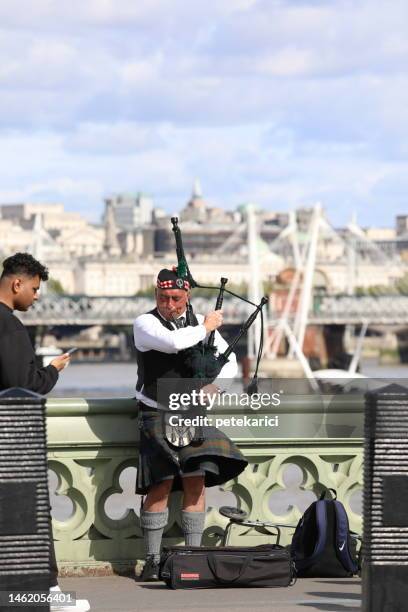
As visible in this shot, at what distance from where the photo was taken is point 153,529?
8242mm

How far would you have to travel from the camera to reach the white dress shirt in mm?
8086

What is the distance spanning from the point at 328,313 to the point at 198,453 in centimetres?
11580

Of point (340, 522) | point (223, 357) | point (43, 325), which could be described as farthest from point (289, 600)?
point (43, 325)

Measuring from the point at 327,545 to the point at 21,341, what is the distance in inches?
64.4

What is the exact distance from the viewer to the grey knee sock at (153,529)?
8211mm

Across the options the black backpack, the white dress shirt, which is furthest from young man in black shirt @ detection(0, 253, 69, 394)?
the black backpack

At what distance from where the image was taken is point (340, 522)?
8.12 meters

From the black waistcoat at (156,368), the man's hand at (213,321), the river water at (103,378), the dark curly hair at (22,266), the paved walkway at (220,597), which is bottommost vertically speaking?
the river water at (103,378)

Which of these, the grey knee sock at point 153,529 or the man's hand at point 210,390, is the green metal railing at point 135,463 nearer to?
the man's hand at point 210,390

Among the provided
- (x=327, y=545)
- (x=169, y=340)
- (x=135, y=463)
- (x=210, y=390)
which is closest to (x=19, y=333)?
(x=169, y=340)

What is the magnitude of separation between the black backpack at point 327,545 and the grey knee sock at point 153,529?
56 cm

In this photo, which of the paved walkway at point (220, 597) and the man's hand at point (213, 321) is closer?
the paved walkway at point (220, 597)

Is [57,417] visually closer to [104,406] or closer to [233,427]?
[104,406]

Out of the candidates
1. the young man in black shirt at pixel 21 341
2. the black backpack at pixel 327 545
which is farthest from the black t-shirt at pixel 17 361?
the black backpack at pixel 327 545
